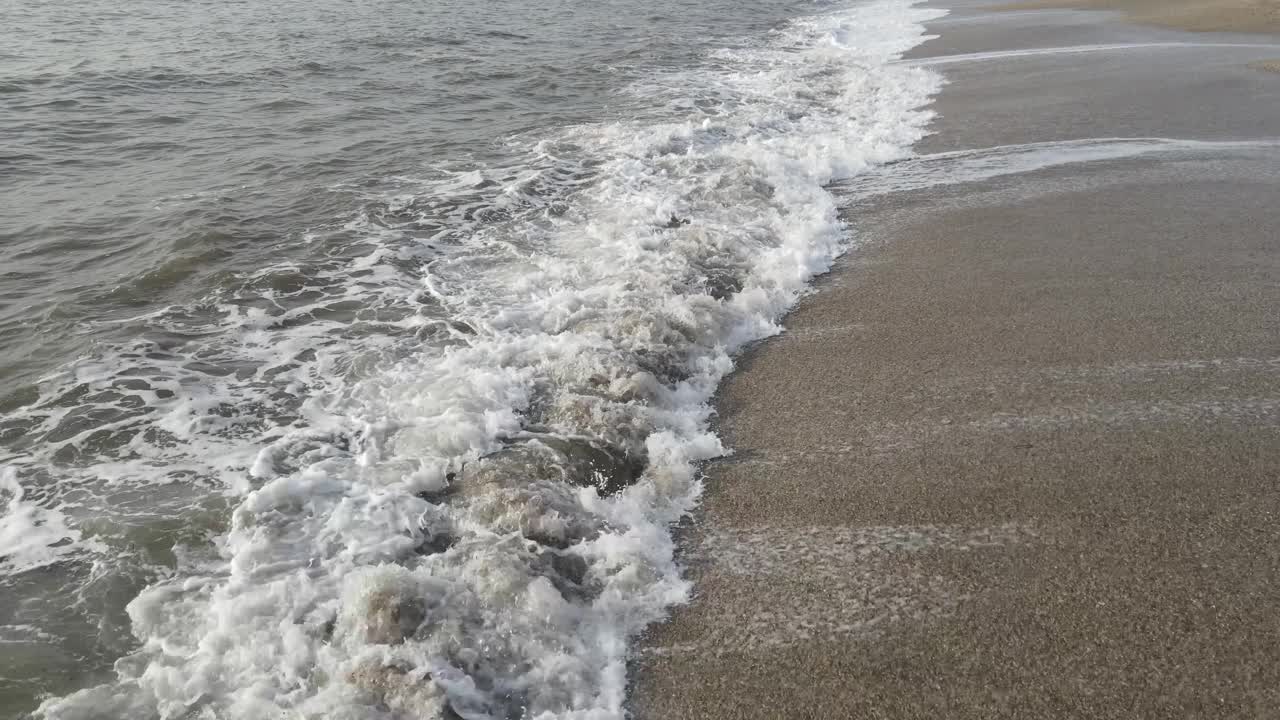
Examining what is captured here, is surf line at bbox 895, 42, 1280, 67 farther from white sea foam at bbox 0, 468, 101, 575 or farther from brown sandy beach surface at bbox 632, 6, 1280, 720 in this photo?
white sea foam at bbox 0, 468, 101, 575

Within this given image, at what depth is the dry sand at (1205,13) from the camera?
1502cm

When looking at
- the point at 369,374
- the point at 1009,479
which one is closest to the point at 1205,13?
the point at 1009,479

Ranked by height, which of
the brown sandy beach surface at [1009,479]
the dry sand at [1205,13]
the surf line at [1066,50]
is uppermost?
the dry sand at [1205,13]

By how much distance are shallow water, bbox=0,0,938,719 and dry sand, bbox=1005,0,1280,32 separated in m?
8.31

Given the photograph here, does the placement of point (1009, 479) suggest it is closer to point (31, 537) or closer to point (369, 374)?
point (369, 374)

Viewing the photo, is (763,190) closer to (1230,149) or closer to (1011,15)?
(1230,149)

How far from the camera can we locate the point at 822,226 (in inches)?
263

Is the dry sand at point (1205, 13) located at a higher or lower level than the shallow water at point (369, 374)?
higher

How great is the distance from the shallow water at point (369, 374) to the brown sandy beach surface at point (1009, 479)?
0.41 m

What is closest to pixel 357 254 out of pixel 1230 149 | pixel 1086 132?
pixel 1086 132

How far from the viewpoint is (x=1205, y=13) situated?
1645cm

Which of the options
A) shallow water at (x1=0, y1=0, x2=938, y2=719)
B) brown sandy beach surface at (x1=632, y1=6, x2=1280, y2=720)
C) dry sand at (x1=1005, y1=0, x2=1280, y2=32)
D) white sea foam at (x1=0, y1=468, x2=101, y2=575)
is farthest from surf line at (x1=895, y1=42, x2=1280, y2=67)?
white sea foam at (x1=0, y1=468, x2=101, y2=575)

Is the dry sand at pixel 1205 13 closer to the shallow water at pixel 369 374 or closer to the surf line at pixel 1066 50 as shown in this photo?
the surf line at pixel 1066 50

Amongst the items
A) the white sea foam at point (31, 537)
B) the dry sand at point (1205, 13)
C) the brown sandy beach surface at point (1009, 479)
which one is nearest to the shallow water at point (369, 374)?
the white sea foam at point (31, 537)
